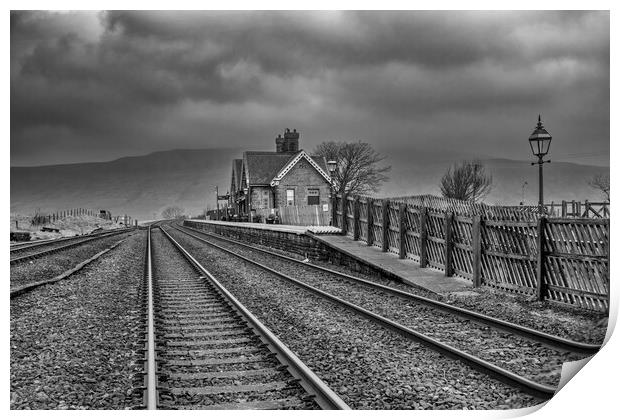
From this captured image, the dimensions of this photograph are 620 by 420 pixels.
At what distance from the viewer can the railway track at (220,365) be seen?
15.1ft

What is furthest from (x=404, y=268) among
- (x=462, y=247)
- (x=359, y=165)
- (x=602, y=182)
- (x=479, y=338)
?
(x=359, y=165)

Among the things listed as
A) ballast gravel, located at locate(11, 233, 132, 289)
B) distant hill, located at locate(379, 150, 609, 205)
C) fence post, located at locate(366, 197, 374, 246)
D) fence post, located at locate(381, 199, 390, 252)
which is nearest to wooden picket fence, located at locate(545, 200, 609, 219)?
distant hill, located at locate(379, 150, 609, 205)

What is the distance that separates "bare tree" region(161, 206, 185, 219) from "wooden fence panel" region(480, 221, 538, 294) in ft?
369

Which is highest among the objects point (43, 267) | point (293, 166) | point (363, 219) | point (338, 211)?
point (293, 166)

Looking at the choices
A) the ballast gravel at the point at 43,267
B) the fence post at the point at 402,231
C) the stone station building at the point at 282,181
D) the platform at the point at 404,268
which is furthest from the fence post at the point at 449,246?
the stone station building at the point at 282,181

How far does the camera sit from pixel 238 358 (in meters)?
5.89

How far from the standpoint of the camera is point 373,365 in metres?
5.79

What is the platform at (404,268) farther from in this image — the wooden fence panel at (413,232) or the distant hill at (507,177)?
the distant hill at (507,177)

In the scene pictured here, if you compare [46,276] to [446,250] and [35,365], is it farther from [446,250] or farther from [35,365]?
[446,250]

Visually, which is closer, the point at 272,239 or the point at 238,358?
the point at 238,358

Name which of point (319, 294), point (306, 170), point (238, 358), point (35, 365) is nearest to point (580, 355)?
point (238, 358)

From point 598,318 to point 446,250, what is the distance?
4.44 meters

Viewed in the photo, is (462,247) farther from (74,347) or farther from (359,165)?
(359,165)

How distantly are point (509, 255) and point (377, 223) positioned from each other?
7.52 m
